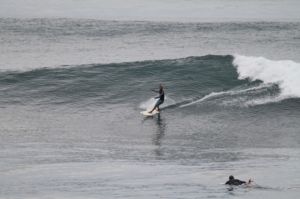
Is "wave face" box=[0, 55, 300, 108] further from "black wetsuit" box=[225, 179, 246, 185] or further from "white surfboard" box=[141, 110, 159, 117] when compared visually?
"black wetsuit" box=[225, 179, 246, 185]

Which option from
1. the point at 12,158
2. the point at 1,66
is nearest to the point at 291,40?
the point at 1,66

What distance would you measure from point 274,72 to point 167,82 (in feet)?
17.0

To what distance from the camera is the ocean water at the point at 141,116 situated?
20.9 meters

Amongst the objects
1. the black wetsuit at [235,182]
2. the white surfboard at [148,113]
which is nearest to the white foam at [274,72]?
the white surfboard at [148,113]

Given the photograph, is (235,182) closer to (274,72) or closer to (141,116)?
(141,116)

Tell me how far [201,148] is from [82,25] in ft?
105

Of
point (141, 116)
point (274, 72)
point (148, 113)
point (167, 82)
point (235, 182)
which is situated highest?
point (274, 72)

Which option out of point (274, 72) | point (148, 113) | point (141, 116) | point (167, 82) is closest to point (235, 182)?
point (141, 116)

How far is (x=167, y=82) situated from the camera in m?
36.4

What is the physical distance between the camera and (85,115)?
3048 cm

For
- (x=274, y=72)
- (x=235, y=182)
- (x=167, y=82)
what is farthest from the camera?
(x=167, y=82)

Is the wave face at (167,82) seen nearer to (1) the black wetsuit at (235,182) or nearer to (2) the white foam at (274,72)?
(2) the white foam at (274,72)

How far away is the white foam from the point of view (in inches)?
1307

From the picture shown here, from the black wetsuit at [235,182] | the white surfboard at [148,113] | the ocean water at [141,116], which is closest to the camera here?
the black wetsuit at [235,182]
